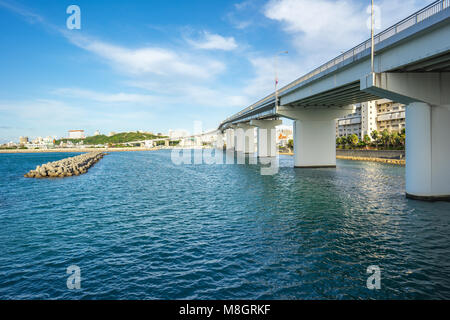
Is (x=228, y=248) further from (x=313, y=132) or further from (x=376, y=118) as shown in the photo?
(x=376, y=118)

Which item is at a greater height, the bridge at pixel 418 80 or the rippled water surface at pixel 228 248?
the bridge at pixel 418 80

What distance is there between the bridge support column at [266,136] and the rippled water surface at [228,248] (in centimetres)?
5502

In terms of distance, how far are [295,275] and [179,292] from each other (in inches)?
149

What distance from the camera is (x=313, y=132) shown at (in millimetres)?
44938

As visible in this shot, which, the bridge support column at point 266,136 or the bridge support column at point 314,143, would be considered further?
the bridge support column at point 266,136

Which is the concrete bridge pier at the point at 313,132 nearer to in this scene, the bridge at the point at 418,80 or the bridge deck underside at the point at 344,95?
the bridge deck underside at the point at 344,95

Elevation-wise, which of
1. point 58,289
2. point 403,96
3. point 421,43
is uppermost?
point 421,43

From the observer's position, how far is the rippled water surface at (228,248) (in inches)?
327

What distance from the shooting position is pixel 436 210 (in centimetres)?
1698

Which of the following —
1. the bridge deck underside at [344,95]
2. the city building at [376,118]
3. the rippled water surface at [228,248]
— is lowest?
the rippled water surface at [228,248]

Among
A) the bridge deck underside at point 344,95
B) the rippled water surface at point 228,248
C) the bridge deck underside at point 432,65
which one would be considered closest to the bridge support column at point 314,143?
the bridge deck underside at point 344,95

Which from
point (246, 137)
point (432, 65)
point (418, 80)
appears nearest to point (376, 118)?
point (246, 137)
